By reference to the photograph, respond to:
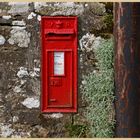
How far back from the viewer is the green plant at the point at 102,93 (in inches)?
182

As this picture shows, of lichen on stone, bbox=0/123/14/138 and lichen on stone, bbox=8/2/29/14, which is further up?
lichen on stone, bbox=8/2/29/14

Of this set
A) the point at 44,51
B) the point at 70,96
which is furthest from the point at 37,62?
the point at 70,96

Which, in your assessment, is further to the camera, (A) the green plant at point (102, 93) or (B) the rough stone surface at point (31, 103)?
(B) the rough stone surface at point (31, 103)

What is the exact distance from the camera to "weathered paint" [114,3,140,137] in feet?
9.45

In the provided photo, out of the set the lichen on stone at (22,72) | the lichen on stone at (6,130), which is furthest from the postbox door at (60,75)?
the lichen on stone at (6,130)

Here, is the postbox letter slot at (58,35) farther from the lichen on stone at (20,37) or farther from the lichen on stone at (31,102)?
the lichen on stone at (31,102)

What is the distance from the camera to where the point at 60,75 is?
473 cm

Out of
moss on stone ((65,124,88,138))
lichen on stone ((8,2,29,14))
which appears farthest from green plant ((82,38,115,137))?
lichen on stone ((8,2,29,14))

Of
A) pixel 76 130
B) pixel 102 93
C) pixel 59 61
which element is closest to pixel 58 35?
pixel 59 61

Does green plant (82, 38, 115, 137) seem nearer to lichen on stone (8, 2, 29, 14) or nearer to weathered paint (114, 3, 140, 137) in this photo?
lichen on stone (8, 2, 29, 14)

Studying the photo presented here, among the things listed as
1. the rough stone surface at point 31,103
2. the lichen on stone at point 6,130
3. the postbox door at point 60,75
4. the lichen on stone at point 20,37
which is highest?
the lichen on stone at point 20,37

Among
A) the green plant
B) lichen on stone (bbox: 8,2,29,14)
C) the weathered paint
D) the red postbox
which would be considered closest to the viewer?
the weathered paint

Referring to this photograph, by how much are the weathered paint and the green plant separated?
1465 millimetres

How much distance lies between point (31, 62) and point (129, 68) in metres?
2.03
